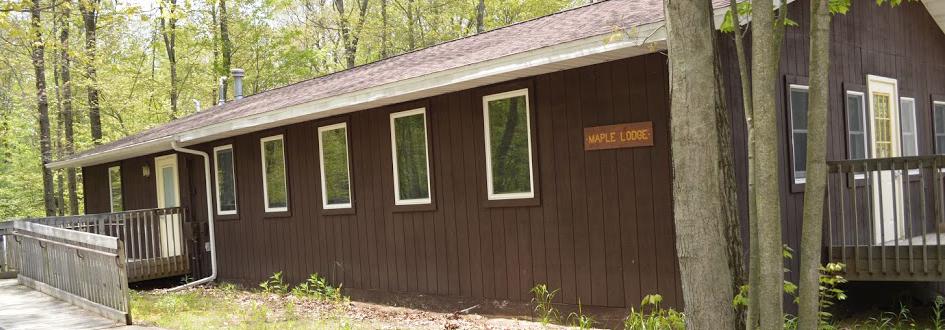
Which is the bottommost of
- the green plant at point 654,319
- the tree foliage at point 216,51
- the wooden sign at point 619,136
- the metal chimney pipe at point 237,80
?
the green plant at point 654,319

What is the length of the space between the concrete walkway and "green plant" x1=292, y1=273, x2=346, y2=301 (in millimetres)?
2761

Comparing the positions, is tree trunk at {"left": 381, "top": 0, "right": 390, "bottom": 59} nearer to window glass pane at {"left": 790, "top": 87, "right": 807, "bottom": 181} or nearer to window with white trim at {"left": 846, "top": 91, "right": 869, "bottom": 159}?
→ window with white trim at {"left": 846, "top": 91, "right": 869, "bottom": 159}

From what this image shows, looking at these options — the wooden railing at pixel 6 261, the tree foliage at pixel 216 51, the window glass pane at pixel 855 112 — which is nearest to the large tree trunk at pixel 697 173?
the window glass pane at pixel 855 112

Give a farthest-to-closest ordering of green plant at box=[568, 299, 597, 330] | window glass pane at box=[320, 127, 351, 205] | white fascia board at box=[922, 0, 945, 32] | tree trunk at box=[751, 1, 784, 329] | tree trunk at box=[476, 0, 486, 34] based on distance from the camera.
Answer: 1. tree trunk at box=[476, 0, 486, 34]
2. window glass pane at box=[320, 127, 351, 205]
3. white fascia board at box=[922, 0, 945, 32]
4. green plant at box=[568, 299, 597, 330]
5. tree trunk at box=[751, 1, 784, 329]

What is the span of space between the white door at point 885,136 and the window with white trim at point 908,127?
0.28 meters

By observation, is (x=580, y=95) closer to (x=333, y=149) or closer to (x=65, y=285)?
(x=333, y=149)

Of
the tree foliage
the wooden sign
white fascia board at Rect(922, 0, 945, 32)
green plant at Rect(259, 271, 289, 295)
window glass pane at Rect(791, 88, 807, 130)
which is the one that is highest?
the tree foliage

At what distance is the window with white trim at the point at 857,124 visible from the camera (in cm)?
862

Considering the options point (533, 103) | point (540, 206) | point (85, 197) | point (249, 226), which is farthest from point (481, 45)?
point (85, 197)

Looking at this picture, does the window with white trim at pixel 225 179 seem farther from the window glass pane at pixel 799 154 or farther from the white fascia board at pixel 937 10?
the white fascia board at pixel 937 10

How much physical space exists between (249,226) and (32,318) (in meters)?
4.15

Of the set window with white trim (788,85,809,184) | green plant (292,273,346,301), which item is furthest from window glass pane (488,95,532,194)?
green plant (292,273,346,301)

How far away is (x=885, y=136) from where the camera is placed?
30.2 ft

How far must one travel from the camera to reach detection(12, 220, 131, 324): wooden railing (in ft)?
27.6
